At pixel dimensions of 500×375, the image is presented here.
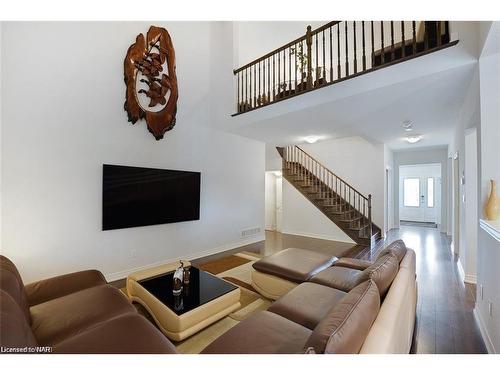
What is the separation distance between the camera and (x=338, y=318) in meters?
1.05

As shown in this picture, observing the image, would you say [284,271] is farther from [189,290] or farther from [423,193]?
[423,193]

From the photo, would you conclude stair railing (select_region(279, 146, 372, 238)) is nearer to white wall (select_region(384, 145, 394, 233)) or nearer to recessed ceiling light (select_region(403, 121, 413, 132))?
white wall (select_region(384, 145, 394, 233))

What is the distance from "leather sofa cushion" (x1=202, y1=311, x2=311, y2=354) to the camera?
1280 mm

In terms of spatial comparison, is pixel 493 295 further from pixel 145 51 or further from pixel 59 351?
pixel 145 51

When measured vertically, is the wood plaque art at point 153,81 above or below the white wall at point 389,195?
above

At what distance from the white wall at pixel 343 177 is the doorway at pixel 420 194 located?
147 inches

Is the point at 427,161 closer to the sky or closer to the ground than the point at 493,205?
closer to the sky

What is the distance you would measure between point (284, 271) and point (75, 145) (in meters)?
3.26

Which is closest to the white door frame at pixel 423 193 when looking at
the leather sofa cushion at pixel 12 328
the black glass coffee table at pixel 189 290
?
the black glass coffee table at pixel 189 290

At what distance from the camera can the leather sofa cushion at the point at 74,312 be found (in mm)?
1511

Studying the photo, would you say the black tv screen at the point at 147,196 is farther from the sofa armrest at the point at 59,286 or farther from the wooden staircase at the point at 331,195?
the wooden staircase at the point at 331,195

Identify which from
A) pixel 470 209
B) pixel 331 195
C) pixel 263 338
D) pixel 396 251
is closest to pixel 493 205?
pixel 396 251

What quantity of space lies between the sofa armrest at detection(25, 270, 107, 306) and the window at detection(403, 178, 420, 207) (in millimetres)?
11002
